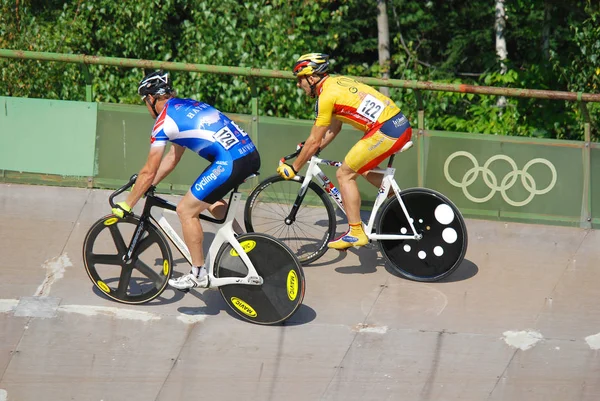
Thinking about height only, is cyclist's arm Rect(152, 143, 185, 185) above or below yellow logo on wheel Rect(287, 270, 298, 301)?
above

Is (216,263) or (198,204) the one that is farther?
(216,263)

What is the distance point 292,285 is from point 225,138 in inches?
48.2

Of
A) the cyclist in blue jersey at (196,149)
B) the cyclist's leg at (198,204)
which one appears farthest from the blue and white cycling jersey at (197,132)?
the cyclist's leg at (198,204)

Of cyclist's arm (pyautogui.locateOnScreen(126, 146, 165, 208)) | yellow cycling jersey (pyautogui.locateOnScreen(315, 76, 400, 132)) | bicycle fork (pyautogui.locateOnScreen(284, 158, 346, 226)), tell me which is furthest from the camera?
bicycle fork (pyautogui.locateOnScreen(284, 158, 346, 226))

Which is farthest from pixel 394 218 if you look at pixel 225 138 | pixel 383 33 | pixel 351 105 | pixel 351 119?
pixel 383 33

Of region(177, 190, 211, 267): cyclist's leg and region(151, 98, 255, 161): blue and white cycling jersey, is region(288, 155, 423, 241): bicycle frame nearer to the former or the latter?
region(151, 98, 255, 161): blue and white cycling jersey

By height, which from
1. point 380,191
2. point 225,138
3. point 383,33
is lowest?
point 383,33

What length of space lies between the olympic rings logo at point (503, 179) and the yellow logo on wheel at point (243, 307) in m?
2.89

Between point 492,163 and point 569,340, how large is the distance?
2.49m

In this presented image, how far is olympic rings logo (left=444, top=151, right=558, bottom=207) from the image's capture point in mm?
9383

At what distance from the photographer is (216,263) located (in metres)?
7.62

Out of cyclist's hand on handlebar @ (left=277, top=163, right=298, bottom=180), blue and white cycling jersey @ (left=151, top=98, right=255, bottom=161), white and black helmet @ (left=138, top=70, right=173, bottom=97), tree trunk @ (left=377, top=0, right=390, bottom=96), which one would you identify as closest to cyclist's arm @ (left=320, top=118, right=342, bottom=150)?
cyclist's hand on handlebar @ (left=277, top=163, right=298, bottom=180)

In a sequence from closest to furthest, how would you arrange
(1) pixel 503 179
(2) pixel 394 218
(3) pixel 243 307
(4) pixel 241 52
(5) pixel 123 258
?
(3) pixel 243 307 → (5) pixel 123 258 → (2) pixel 394 218 → (1) pixel 503 179 → (4) pixel 241 52

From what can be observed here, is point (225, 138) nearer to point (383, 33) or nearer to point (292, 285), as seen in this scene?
point (292, 285)
